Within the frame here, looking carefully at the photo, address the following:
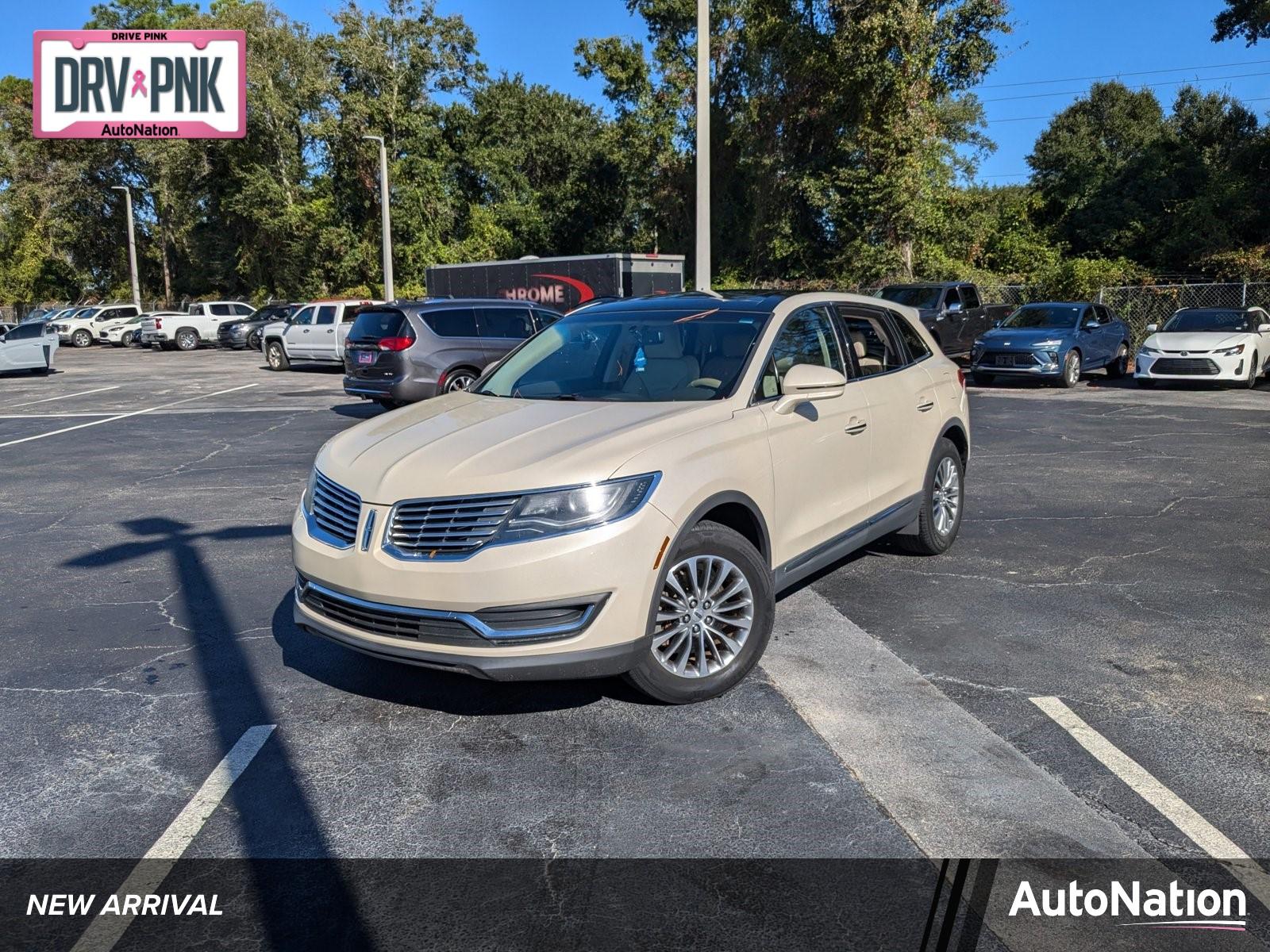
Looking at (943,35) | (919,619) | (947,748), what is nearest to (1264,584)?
(919,619)

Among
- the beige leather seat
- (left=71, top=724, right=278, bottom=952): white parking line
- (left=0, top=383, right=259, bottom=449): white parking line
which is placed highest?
the beige leather seat

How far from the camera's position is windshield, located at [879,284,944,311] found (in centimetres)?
2344

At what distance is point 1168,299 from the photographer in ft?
82.4

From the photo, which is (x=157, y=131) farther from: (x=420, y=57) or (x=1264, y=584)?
(x=1264, y=584)

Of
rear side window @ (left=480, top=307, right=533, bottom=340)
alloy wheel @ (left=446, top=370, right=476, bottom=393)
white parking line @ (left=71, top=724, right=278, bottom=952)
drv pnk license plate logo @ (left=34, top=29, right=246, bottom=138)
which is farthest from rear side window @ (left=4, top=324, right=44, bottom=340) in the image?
white parking line @ (left=71, top=724, right=278, bottom=952)

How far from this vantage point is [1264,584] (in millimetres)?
6180

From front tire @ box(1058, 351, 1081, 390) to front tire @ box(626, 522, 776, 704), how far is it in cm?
1638

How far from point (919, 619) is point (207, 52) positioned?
1436 inches

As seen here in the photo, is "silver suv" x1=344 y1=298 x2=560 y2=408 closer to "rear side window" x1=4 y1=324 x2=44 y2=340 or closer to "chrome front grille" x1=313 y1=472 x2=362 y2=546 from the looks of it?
"chrome front grille" x1=313 y1=472 x2=362 y2=546

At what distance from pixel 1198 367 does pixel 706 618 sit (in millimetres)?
16895

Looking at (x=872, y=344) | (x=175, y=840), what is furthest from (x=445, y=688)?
(x=872, y=344)

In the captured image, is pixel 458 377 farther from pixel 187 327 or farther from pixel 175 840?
pixel 187 327

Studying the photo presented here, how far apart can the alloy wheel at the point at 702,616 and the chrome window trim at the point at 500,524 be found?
36cm

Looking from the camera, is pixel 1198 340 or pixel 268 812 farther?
pixel 1198 340
